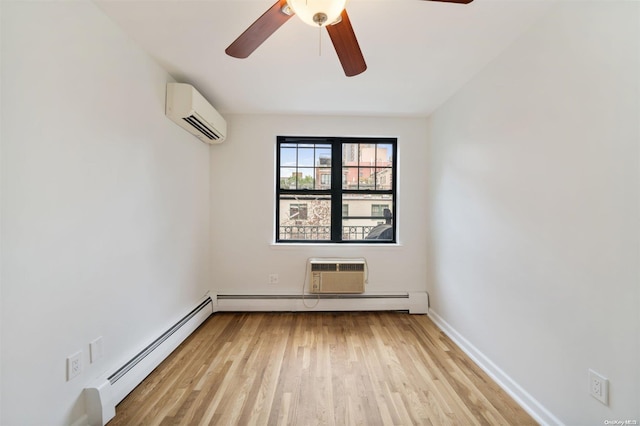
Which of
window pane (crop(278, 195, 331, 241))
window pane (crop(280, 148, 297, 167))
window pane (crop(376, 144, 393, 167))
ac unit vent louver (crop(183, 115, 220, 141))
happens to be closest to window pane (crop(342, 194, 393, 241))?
window pane (crop(278, 195, 331, 241))

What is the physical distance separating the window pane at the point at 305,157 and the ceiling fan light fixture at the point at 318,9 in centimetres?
228

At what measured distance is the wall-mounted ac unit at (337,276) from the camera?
10.1 ft

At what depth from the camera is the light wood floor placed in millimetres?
1559

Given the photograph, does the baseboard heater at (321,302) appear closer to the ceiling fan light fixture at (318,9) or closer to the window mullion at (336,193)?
the window mullion at (336,193)

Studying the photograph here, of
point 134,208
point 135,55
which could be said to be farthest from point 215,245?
point 135,55

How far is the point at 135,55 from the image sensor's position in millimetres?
1827

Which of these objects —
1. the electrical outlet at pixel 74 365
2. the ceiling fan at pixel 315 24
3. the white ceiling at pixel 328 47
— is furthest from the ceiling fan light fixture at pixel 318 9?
the electrical outlet at pixel 74 365

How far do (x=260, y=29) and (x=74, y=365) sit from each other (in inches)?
76.4

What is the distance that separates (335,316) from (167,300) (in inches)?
68.9

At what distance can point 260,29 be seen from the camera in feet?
4.18

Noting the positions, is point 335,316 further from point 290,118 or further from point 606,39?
point 606,39

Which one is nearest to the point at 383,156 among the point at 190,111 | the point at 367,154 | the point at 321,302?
the point at 367,154

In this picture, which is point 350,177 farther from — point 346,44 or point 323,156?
point 346,44

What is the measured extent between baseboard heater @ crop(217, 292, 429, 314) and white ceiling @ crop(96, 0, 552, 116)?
2205mm
